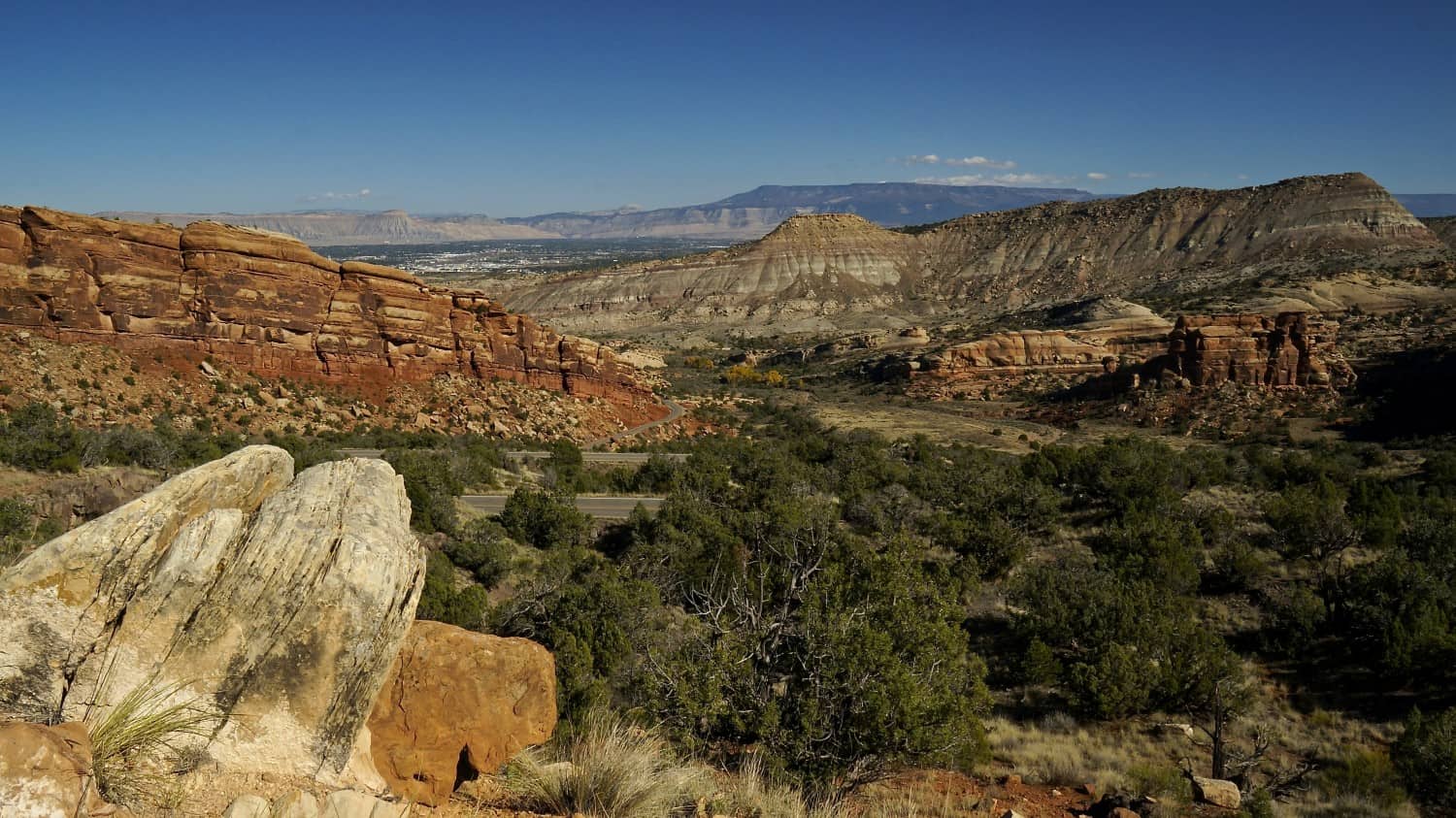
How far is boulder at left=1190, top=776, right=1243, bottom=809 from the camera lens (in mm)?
9625

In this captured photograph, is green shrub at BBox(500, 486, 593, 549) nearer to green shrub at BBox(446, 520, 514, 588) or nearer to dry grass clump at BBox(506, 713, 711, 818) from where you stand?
green shrub at BBox(446, 520, 514, 588)

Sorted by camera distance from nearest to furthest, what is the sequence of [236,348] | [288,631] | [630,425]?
[288,631], [236,348], [630,425]

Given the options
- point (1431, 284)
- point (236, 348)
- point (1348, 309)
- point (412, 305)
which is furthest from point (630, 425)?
point (1431, 284)

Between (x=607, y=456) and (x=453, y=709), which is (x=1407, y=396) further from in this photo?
(x=453, y=709)

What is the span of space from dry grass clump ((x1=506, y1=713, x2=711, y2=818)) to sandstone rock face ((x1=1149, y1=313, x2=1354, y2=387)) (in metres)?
54.4

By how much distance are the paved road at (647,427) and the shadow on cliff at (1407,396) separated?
38.1 metres

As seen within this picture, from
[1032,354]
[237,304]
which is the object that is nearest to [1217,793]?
[237,304]

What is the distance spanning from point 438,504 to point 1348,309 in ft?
258

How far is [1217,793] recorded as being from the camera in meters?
9.76

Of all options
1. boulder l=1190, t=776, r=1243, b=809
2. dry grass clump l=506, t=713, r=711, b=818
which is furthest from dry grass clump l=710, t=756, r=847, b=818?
boulder l=1190, t=776, r=1243, b=809

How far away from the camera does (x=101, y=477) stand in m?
16.8

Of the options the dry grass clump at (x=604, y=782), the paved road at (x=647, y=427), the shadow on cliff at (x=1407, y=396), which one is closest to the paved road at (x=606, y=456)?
the paved road at (x=647, y=427)

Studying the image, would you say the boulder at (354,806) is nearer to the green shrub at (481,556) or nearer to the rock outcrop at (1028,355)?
the green shrub at (481,556)

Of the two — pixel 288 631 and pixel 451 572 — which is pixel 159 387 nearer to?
pixel 451 572
